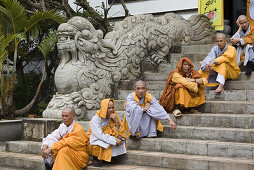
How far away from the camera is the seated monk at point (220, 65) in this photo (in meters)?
7.74

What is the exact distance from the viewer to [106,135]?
20.4 ft

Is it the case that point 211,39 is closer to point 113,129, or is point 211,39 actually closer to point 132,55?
point 132,55

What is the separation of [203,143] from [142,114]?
3.68 ft

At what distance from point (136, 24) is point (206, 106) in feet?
9.37

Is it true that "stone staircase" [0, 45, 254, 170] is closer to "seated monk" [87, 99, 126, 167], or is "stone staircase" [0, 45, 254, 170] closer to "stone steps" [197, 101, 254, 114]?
"stone steps" [197, 101, 254, 114]

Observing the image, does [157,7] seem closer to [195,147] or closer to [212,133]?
[212,133]

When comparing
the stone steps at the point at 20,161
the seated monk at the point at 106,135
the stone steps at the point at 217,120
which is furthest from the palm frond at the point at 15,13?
the stone steps at the point at 217,120

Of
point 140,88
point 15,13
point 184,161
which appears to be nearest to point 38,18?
point 15,13

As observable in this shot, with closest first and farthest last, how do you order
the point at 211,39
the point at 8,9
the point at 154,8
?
the point at 8,9 < the point at 211,39 < the point at 154,8

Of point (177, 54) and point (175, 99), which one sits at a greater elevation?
point (177, 54)

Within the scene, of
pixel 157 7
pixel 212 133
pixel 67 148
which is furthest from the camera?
pixel 157 7

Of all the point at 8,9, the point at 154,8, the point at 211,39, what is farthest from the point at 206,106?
the point at 154,8

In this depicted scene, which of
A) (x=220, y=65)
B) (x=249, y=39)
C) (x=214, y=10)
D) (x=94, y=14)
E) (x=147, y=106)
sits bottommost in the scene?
(x=147, y=106)

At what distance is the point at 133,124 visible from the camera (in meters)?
6.73
